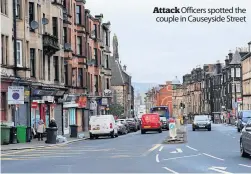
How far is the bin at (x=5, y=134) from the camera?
1453 inches

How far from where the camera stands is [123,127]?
59.4 meters

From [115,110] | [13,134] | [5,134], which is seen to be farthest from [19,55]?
[115,110]

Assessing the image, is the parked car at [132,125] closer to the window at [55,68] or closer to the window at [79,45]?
the window at [79,45]

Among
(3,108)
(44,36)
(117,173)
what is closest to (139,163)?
(117,173)

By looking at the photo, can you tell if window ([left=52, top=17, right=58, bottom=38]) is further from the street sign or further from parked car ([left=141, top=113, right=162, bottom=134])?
the street sign

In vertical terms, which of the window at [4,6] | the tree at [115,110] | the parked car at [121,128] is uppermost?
the window at [4,6]

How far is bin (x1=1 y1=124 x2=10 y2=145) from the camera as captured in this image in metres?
36.9

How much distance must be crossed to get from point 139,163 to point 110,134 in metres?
27.2

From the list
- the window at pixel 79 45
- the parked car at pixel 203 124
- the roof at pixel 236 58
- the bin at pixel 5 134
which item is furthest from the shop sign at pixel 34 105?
the roof at pixel 236 58

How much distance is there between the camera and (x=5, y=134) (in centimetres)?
3731

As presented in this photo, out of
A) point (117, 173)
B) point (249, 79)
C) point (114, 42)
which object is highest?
point (114, 42)

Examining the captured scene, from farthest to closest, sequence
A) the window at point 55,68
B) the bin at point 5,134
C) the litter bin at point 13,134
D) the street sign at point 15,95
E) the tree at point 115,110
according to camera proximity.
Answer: the tree at point 115,110
the window at point 55,68
the litter bin at point 13,134
the bin at point 5,134
the street sign at point 15,95

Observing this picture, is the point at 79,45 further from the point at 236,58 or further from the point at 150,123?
the point at 236,58

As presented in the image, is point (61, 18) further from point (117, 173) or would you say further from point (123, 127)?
point (117, 173)
